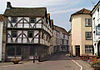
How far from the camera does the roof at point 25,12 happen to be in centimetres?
3309

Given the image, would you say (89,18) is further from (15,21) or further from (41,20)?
(15,21)

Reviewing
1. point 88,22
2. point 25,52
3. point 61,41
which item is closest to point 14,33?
point 25,52

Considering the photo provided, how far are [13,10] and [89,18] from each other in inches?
688

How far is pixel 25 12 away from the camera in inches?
1336

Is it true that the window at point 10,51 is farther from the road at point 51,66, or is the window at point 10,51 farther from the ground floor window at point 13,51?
the road at point 51,66

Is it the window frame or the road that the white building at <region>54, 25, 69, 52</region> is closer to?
the window frame

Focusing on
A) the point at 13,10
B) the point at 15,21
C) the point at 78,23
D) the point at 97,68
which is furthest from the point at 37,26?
the point at 97,68

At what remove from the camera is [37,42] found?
3175cm

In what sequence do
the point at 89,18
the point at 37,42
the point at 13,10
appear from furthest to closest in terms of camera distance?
the point at 89,18 < the point at 13,10 < the point at 37,42

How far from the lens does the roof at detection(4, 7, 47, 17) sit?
33094mm

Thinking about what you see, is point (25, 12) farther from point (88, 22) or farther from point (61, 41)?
point (61, 41)

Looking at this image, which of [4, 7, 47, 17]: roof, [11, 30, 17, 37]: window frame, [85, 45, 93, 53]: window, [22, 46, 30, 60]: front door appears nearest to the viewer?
[22, 46, 30, 60]: front door

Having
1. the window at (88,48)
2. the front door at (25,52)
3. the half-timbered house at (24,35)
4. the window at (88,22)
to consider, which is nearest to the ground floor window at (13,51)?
the half-timbered house at (24,35)

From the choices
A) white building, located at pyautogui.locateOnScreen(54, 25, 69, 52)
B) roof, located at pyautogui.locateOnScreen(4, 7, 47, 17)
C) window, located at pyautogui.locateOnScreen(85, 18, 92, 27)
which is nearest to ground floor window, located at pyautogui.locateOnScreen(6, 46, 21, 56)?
roof, located at pyautogui.locateOnScreen(4, 7, 47, 17)
